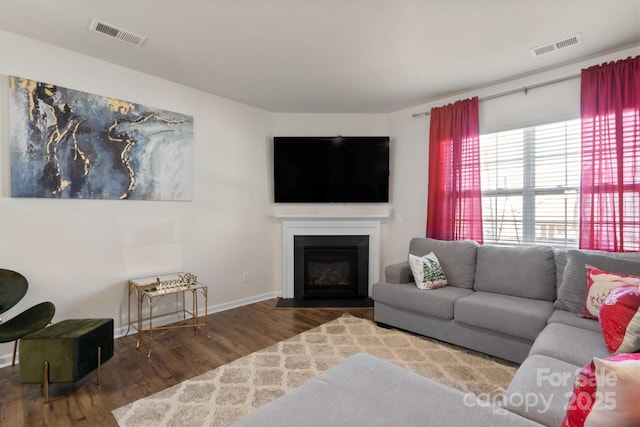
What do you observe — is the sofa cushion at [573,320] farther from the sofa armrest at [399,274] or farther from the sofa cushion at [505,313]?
the sofa armrest at [399,274]

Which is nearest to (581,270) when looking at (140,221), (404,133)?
(404,133)

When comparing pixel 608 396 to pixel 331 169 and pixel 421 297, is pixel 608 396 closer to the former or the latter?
pixel 421 297

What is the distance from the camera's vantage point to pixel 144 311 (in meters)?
3.18

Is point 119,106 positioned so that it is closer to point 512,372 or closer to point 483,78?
point 483,78

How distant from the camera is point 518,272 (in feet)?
9.25

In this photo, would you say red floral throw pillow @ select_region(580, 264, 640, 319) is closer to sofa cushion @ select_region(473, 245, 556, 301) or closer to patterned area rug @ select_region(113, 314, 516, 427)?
sofa cushion @ select_region(473, 245, 556, 301)

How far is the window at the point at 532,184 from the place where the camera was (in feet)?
9.76

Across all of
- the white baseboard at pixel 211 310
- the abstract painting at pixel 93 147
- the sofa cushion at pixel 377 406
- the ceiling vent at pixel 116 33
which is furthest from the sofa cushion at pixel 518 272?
the ceiling vent at pixel 116 33

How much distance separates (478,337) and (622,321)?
108 centimetres

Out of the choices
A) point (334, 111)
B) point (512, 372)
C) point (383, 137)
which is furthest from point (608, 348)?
point (334, 111)

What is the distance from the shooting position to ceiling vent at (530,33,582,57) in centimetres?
250

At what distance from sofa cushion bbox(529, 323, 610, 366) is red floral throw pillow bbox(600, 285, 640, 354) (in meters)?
0.08

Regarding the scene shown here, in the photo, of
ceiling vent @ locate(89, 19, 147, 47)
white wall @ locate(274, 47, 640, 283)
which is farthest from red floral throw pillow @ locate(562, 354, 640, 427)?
ceiling vent @ locate(89, 19, 147, 47)

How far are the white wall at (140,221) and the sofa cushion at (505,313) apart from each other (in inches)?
104
